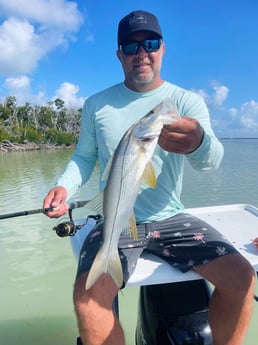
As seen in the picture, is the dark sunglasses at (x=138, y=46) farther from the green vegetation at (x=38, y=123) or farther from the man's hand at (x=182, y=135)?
the green vegetation at (x=38, y=123)

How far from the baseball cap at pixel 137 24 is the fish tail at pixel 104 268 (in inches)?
62.4

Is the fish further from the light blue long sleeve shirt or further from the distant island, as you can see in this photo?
the distant island

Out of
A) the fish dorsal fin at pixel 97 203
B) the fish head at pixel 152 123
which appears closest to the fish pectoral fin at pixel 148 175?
the fish head at pixel 152 123

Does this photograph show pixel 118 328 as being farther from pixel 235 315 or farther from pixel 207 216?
pixel 207 216

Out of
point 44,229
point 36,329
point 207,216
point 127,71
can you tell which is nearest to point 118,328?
point 207,216

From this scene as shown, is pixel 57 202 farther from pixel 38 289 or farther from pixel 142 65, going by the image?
pixel 38 289

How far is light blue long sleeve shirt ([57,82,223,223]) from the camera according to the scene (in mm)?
2588

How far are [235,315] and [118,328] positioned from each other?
0.69 metres

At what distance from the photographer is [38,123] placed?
76500 millimetres

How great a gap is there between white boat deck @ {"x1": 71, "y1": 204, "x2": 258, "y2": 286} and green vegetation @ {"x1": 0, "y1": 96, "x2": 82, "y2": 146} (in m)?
59.7

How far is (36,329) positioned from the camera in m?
3.71

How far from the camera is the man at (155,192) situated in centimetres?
199

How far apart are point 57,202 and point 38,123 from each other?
254 ft

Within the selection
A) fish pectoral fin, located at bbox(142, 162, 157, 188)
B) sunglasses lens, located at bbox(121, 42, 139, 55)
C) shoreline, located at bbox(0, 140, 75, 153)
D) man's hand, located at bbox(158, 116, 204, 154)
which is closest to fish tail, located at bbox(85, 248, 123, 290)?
fish pectoral fin, located at bbox(142, 162, 157, 188)
